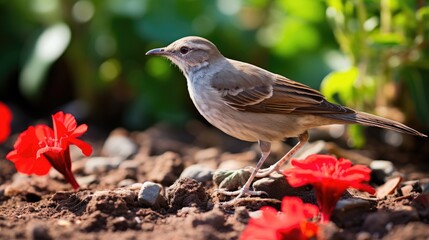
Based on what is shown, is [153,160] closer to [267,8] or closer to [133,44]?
[133,44]

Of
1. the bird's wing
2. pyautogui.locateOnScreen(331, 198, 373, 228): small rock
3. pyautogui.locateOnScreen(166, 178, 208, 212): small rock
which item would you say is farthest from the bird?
pyautogui.locateOnScreen(331, 198, 373, 228): small rock

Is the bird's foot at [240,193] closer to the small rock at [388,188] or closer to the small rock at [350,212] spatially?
the small rock at [350,212]

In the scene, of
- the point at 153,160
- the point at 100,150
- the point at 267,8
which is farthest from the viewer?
the point at 267,8

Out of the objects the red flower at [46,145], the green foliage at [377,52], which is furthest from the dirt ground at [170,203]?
the green foliage at [377,52]

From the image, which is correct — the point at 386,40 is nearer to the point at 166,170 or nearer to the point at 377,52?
the point at 377,52

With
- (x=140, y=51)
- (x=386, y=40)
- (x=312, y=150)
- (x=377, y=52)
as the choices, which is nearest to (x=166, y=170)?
(x=312, y=150)

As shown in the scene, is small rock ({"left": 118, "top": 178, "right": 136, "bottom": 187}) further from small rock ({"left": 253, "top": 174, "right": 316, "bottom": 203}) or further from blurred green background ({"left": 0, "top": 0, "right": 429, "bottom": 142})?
blurred green background ({"left": 0, "top": 0, "right": 429, "bottom": 142})

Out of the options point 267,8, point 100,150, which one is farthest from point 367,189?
point 267,8

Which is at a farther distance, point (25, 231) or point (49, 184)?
point (49, 184)
